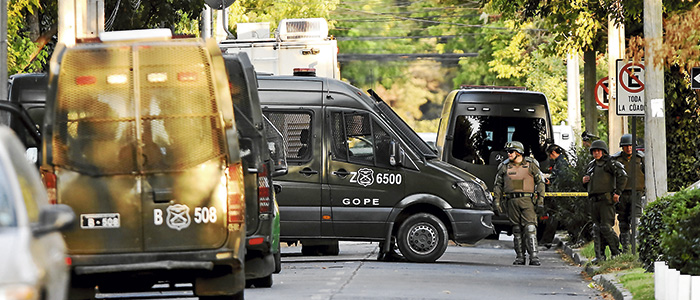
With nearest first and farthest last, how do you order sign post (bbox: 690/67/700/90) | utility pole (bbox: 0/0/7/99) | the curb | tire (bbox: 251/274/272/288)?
the curb
utility pole (bbox: 0/0/7/99)
tire (bbox: 251/274/272/288)
sign post (bbox: 690/67/700/90)

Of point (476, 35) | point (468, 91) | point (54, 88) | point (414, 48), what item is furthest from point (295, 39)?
point (414, 48)

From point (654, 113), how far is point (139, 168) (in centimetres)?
888

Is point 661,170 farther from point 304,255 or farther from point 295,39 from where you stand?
point 295,39

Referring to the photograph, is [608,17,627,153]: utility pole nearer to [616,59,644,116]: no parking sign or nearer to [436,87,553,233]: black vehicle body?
[436,87,553,233]: black vehicle body

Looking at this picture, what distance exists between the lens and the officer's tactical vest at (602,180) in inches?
781

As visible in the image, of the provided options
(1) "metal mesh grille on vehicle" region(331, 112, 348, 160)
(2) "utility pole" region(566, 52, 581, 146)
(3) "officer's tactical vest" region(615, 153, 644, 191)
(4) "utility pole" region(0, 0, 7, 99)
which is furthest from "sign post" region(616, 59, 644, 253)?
(2) "utility pole" region(566, 52, 581, 146)

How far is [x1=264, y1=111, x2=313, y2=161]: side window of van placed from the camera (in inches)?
771

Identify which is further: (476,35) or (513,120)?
(476,35)

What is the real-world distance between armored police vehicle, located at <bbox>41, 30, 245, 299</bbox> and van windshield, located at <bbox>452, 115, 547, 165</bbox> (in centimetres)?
1412

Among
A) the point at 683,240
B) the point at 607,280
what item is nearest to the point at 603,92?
the point at 607,280

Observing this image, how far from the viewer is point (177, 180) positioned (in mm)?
10852

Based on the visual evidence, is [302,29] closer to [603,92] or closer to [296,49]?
[296,49]

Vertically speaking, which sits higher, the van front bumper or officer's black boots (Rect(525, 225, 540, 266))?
the van front bumper

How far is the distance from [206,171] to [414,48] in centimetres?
7272
